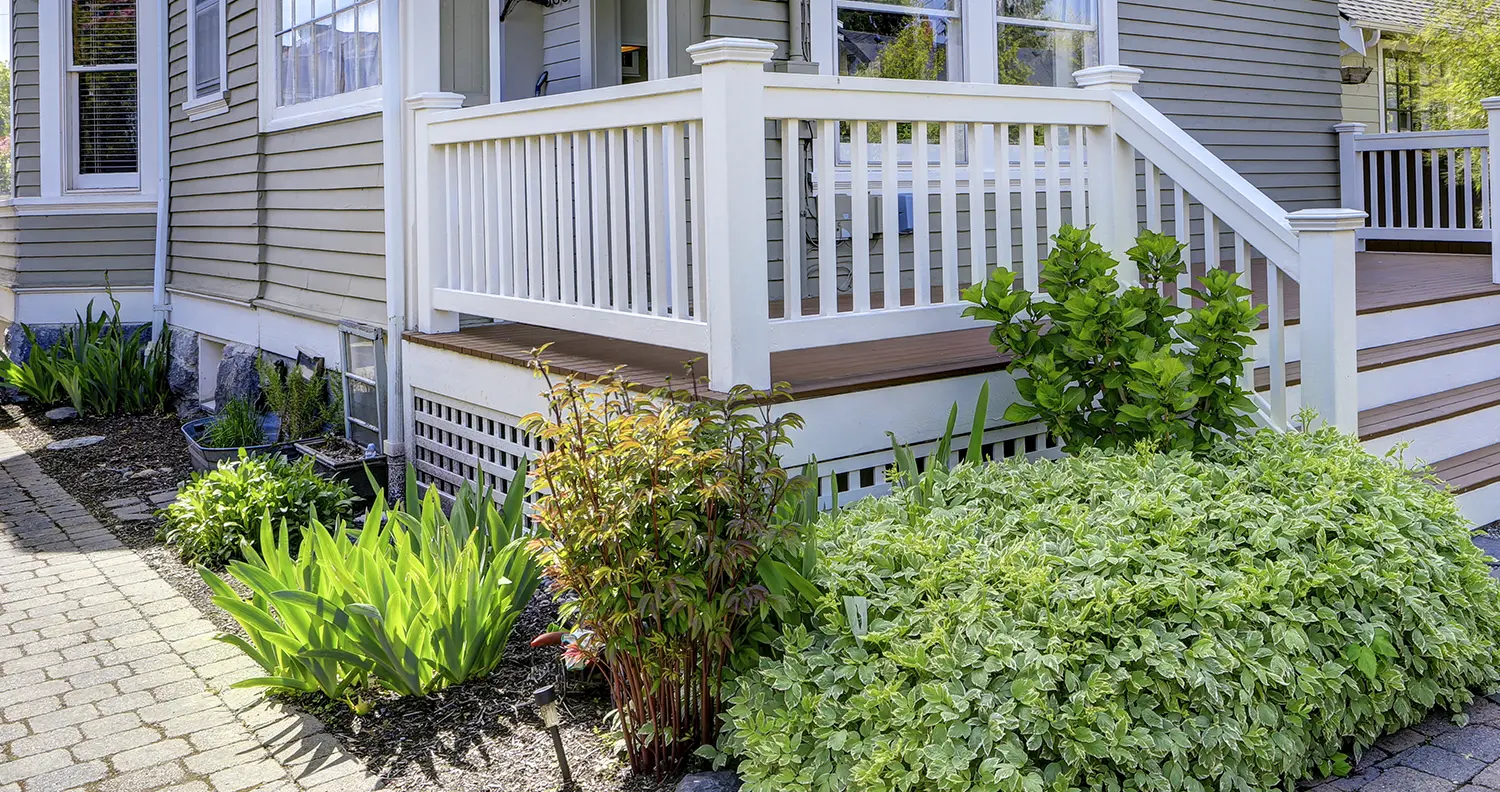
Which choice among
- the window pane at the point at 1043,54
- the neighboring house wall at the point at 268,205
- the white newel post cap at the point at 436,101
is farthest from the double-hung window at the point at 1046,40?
the neighboring house wall at the point at 268,205

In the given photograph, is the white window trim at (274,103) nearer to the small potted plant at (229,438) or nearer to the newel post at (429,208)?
the newel post at (429,208)

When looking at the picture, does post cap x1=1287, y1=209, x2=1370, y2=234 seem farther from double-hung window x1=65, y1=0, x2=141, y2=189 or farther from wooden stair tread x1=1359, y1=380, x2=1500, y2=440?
double-hung window x1=65, y1=0, x2=141, y2=189

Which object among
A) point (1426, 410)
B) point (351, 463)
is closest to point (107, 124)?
point (351, 463)

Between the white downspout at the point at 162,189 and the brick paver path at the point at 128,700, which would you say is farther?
the white downspout at the point at 162,189

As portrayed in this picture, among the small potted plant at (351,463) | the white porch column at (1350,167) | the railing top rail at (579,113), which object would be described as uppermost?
the white porch column at (1350,167)

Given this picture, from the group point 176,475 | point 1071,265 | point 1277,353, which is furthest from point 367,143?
point 1277,353

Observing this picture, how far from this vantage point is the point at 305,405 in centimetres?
641

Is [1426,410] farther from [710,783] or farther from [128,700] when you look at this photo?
[128,700]

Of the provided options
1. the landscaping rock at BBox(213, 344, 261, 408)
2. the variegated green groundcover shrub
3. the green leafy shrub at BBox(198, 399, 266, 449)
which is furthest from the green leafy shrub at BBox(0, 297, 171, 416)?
the variegated green groundcover shrub

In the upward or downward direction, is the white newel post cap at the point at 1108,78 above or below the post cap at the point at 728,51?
above

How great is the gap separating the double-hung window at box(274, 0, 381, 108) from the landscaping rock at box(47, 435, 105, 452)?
7.54 ft

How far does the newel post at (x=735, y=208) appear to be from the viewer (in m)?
3.54

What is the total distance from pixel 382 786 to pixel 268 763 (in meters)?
0.34

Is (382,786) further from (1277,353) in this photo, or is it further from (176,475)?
(176,475)
